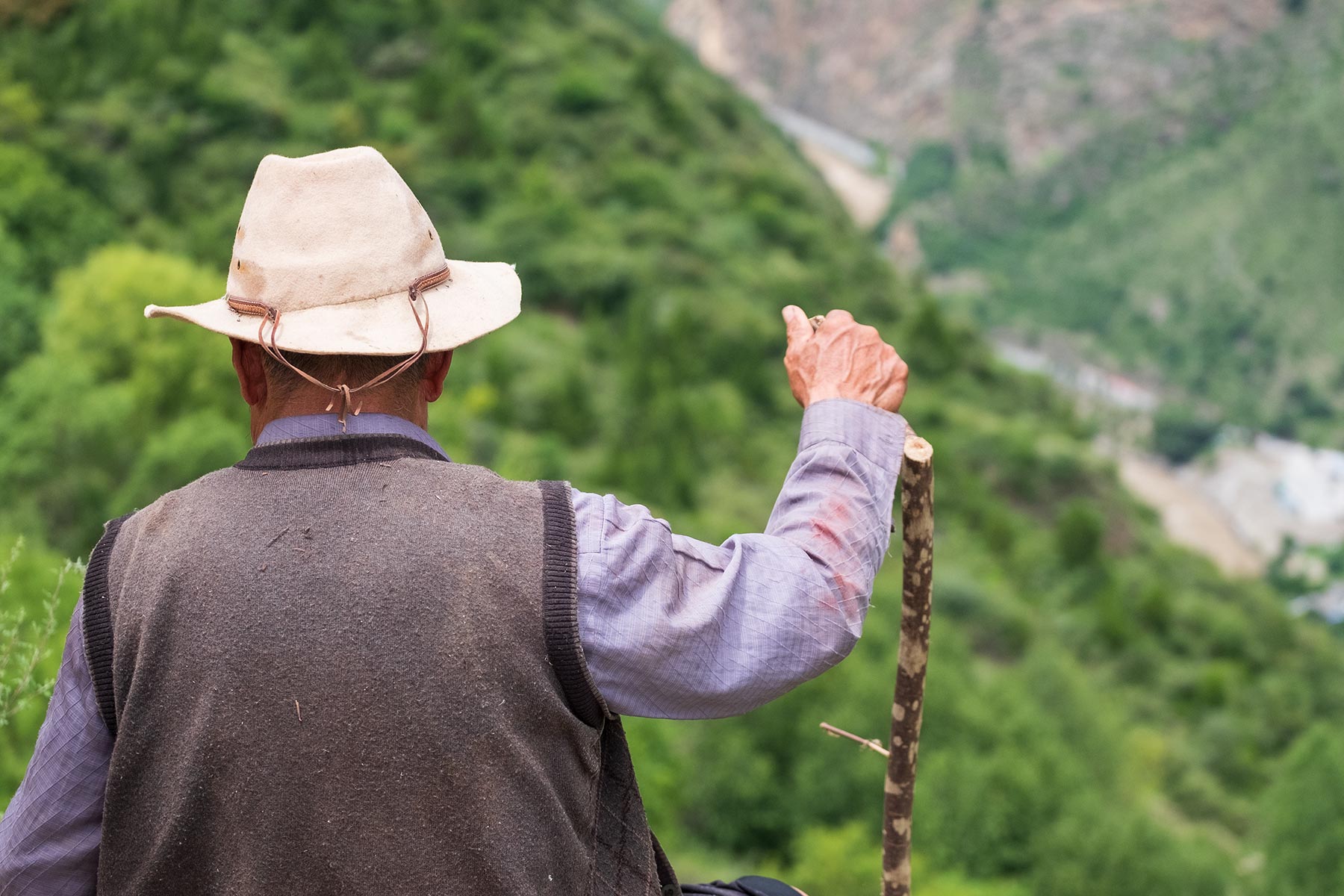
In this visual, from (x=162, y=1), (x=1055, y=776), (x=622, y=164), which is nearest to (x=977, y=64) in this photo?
(x=622, y=164)

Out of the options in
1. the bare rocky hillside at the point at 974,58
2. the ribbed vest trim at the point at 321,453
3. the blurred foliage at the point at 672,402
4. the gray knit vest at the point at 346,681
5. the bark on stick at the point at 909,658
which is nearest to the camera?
the gray knit vest at the point at 346,681

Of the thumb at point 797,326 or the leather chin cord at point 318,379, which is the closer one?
the leather chin cord at point 318,379

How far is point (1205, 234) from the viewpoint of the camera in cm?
10969

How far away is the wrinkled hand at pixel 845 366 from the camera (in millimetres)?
1975

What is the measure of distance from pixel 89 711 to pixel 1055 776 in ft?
103

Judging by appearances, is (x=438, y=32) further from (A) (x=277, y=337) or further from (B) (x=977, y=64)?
(B) (x=977, y=64)

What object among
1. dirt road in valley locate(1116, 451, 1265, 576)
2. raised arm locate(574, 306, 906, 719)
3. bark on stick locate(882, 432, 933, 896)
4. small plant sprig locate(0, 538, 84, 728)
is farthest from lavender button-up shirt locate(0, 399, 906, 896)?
dirt road in valley locate(1116, 451, 1265, 576)

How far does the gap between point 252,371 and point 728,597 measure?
28.7 inches

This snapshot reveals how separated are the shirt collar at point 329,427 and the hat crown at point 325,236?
0.15m

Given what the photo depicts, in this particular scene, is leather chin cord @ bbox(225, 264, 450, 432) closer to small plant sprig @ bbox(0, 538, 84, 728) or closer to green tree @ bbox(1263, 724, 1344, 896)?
small plant sprig @ bbox(0, 538, 84, 728)

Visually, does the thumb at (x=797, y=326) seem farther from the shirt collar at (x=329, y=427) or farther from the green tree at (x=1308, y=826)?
the green tree at (x=1308, y=826)

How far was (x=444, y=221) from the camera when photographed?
53.7 m

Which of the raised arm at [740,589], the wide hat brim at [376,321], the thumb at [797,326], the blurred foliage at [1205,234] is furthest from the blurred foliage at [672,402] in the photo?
the blurred foliage at [1205,234]

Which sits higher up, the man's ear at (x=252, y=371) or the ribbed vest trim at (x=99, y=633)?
the man's ear at (x=252, y=371)
